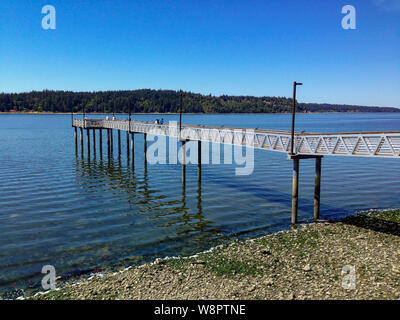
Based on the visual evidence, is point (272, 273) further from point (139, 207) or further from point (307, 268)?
point (139, 207)

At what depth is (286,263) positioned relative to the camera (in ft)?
43.7

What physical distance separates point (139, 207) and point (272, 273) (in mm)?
12947

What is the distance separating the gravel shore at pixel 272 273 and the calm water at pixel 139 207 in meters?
1.77

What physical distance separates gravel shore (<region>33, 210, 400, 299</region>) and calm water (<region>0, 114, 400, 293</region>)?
1769 mm

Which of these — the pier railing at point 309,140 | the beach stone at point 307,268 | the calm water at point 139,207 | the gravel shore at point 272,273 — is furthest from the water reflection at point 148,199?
the beach stone at point 307,268

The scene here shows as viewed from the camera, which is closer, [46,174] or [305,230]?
[305,230]

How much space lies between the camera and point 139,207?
23.3m

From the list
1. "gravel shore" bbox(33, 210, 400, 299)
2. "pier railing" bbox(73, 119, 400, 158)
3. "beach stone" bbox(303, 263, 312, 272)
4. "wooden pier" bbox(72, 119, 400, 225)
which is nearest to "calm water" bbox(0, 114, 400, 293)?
"gravel shore" bbox(33, 210, 400, 299)

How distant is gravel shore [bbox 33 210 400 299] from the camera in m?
10.8

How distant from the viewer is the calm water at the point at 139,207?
1570cm
